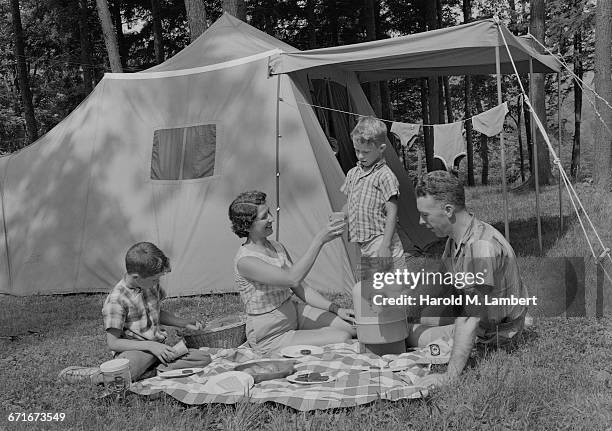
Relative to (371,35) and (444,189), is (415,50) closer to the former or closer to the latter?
(444,189)

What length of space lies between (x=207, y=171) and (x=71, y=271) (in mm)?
1708

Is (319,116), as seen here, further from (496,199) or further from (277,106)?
(496,199)

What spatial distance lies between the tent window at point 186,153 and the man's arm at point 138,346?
286cm

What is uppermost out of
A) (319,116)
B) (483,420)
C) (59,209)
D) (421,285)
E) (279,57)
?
(279,57)

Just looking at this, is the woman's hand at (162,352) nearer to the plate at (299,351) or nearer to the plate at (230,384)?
the plate at (230,384)

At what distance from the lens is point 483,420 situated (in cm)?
277

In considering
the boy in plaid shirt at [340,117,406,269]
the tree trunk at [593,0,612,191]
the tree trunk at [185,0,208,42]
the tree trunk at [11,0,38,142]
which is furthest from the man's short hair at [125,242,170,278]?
the tree trunk at [11,0,38,142]

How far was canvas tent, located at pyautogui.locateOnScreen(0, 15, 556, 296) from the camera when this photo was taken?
586cm

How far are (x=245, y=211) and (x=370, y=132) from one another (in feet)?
3.95

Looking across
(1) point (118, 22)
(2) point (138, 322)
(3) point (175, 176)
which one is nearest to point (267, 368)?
(2) point (138, 322)

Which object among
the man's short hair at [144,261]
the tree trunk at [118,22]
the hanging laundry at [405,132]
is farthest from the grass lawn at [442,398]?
the tree trunk at [118,22]

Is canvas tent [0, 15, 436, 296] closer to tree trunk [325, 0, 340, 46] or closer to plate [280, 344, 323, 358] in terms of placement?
plate [280, 344, 323, 358]

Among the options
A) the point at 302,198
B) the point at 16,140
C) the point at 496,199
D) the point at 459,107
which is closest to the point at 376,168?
the point at 302,198

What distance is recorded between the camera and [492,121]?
18.0ft
